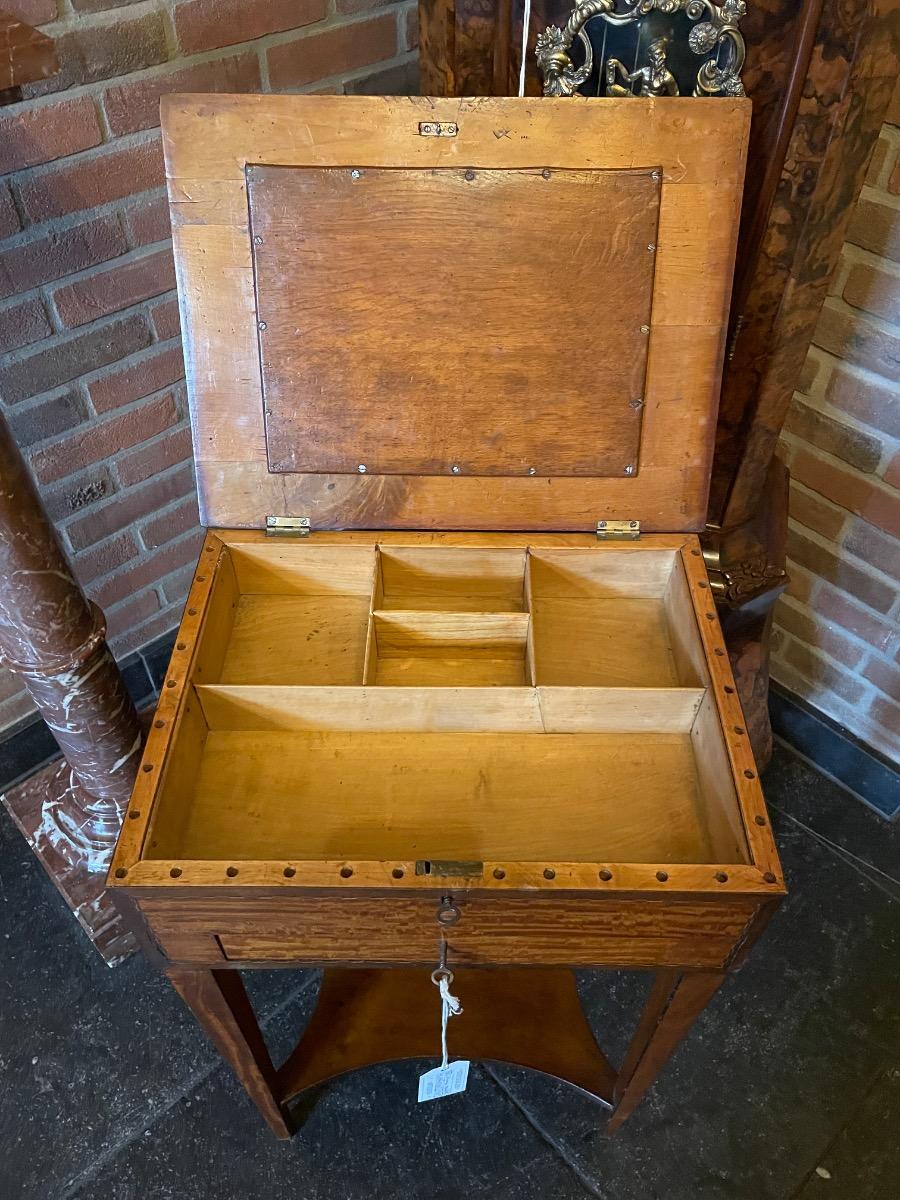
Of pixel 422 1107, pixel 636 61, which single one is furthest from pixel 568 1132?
pixel 636 61

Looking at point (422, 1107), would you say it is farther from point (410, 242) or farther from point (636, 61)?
point (636, 61)

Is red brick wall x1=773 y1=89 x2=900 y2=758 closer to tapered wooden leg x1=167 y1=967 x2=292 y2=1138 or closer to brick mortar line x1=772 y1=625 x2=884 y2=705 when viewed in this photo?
brick mortar line x1=772 y1=625 x2=884 y2=705

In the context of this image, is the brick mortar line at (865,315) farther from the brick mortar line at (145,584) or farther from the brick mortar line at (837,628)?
the brick mortar line at (145,584)

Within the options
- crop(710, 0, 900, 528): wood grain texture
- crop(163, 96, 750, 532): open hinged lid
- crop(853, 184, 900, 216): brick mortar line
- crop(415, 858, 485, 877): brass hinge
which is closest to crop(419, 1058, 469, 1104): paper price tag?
crop(415, 858, 485, 877): brass hinge

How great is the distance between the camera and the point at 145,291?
4.87 feet

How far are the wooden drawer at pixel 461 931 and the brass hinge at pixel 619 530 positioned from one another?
0.51m

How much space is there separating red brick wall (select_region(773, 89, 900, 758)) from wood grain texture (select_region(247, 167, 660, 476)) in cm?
47

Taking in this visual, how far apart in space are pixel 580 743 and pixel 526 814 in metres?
0.12

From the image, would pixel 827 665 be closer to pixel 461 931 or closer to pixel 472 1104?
pixel 472 1104

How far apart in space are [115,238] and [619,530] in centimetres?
91

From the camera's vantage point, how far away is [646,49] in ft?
3.39

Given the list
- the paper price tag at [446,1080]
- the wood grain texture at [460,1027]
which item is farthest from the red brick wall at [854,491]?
the paper price tag at [446,1080]

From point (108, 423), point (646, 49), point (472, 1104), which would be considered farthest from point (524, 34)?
point (472, 1104)

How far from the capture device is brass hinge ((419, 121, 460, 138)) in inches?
40.4
